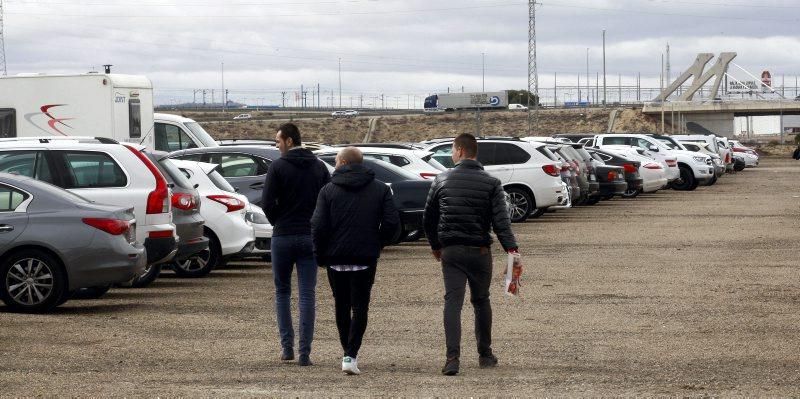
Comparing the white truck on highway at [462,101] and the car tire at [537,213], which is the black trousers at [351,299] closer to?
the car tire at [537,213]

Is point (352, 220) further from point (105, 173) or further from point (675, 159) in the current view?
point (675, 159)

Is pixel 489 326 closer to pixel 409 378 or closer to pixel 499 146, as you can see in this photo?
pixel 409 378

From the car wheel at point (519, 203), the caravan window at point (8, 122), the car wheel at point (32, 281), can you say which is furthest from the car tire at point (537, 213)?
the car wheel at point (32, 281)

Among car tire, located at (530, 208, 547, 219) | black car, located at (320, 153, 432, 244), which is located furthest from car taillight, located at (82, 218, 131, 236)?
car tire, located at (530, 208, 547, 219)

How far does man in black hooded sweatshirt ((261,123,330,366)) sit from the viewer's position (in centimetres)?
1097

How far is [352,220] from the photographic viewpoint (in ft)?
34.4

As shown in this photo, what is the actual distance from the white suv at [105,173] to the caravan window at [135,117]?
499 inches

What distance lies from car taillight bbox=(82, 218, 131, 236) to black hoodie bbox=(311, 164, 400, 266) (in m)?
3.95

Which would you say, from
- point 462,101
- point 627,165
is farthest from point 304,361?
point 462,101

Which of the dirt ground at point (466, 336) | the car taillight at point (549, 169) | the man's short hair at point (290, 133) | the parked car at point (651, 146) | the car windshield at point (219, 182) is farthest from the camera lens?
the parked car at point (651, 146)

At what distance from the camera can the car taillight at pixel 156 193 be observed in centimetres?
1521

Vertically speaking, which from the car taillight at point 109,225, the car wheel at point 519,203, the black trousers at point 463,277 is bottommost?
the car wheel at point 519,203

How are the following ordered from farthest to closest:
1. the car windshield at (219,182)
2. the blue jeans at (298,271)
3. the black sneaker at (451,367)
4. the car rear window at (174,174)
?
1. the car windshield at (219,182)
2. the car rear window at (174,174)
3. the blue jeans at (298,271)
4. the black sneaker at (451,367)

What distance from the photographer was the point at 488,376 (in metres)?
10.1
